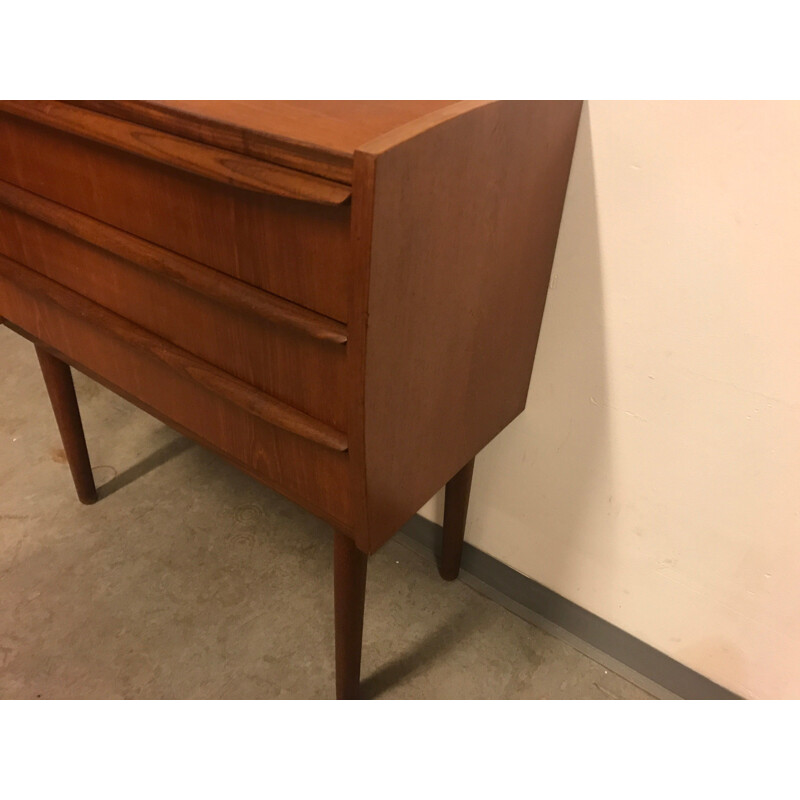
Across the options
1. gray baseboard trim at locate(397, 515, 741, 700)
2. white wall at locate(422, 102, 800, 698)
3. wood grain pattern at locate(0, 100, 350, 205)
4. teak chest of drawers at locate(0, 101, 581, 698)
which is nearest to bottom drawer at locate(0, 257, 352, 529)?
teak chest of drawers at locate(0, 101, 581, 698)

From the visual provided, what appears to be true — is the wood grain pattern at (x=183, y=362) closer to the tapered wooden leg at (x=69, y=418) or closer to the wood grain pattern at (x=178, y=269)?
the wood grain pattern at (x=178, y=269)

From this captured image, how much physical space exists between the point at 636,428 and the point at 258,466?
544mm

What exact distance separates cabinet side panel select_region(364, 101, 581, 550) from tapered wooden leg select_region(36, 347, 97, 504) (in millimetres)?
812

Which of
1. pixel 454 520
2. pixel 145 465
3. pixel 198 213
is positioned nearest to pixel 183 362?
pixel 198 213

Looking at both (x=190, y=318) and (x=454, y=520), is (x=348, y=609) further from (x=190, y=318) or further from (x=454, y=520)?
(x=190, y=318)

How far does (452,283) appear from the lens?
2.56ft


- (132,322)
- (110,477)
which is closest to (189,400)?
(132,322)

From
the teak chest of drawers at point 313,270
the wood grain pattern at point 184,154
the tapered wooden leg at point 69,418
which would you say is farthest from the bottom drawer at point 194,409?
the wood grain pattern at point 184,154

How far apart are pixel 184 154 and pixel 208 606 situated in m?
0.90

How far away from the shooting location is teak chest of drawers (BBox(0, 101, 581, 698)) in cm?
65

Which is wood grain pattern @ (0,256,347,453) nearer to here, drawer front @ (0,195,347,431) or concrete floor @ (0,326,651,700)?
drawer front @ (0,195,347,431)

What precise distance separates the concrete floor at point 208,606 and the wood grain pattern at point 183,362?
1.88ft

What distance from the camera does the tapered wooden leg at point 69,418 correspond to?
132 centimetres

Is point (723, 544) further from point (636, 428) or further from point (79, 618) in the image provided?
point (79, 618)
